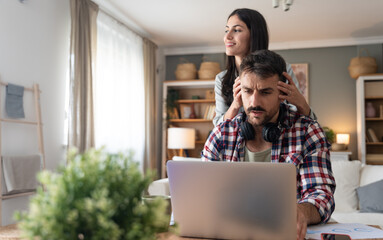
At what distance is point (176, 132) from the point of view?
5562 mm

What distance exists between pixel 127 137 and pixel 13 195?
2.24m

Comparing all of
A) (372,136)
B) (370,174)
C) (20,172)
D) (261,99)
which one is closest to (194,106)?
(372,136)

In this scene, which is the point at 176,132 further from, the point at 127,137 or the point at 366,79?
the point at 366,79

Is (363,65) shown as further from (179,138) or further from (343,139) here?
(179,138)

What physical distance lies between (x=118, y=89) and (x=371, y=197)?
3.15 m

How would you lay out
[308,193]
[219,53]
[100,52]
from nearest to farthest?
[308,193] → [100,52] → [219,53]

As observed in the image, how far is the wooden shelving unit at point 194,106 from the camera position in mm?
6164

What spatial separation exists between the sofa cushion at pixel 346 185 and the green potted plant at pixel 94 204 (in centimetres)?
329

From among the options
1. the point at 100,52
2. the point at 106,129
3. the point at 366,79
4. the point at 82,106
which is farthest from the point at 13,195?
the point at 366,79

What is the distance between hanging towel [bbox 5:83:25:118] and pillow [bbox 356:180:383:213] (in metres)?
2.95

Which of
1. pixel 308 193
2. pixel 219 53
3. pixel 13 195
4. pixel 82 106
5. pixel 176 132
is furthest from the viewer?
pixel 219 53

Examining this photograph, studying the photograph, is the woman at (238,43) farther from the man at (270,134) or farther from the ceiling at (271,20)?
the ceiling at (271,20)

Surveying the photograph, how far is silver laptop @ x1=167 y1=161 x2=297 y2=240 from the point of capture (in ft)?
2.68

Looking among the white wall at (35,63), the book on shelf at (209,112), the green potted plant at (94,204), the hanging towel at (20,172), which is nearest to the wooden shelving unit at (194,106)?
the book on shelf at (209,112)
